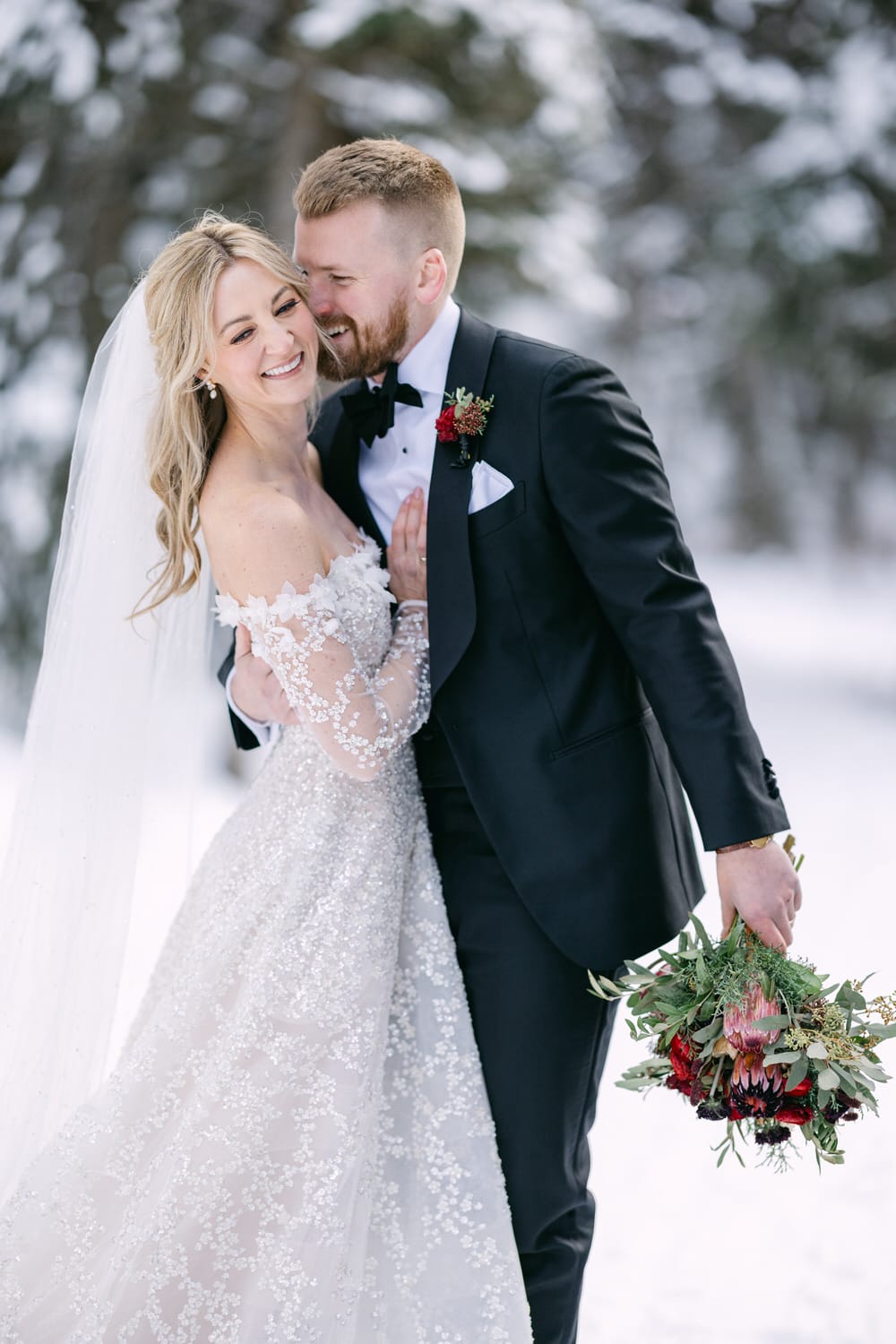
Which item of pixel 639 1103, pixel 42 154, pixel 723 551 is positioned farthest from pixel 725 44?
pixel 723 551

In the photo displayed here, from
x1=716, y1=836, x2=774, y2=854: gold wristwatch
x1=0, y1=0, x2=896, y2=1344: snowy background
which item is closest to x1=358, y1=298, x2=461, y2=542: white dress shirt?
x1=716, y1=836, x2=774, y2=854: gold wristwatch

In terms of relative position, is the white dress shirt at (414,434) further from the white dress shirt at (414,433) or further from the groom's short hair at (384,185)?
the groom's short hair at (384,185)

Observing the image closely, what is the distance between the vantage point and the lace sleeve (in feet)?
7.43

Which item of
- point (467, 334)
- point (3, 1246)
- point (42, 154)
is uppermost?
point (42, 154)

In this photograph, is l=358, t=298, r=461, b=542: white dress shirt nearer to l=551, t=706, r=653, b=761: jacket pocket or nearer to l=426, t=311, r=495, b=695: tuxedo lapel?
l=426, t=311, r=495, b=695: tuxedo lapel

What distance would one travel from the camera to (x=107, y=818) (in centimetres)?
257

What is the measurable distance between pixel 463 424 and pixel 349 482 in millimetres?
450

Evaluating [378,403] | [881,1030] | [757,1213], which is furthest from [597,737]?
[757,1213]

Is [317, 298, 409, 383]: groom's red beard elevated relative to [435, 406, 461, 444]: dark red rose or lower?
elevated

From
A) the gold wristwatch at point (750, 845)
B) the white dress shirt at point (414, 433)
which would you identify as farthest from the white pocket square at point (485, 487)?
the gold wristwatch at point (750, 845)

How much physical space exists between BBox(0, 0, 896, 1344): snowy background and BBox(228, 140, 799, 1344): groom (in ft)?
3.07

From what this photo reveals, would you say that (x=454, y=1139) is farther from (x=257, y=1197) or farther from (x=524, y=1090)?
(x=257, y=1197)

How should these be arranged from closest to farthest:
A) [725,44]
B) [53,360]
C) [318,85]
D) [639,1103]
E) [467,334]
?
[467,334] → [639,1103] → [318,85] → [53,360] → [725,44]

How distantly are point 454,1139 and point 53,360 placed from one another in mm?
6272
